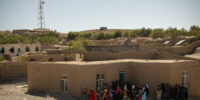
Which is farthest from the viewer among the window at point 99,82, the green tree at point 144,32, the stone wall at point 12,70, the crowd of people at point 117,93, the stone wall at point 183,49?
the green tree at point 144,32

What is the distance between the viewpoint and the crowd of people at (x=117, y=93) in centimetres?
1051

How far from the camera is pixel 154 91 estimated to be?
11.9m

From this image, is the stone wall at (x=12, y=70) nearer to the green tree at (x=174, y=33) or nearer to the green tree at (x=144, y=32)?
the green tree at (x=174, y=33)

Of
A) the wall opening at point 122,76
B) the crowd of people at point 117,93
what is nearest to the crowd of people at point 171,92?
the crowd of people at point 117,93

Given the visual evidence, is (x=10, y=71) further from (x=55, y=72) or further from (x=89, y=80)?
(x=89, y=80)

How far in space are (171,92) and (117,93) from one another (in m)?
3.00

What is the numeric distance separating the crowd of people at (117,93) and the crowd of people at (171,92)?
75 centimetres

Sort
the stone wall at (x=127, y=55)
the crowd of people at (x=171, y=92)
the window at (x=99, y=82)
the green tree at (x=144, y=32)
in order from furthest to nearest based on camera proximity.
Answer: the green tree at (x=144, y=32)
the stone wall at (x=127, y=55)
the window at (x=99, y=82)
the crowd of people at (x=171, y=92)

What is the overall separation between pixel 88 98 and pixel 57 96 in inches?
72.8

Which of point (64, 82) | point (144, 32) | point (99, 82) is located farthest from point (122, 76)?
point (144, 32)

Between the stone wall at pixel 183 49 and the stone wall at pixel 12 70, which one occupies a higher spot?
the stone wall at pixel 183 49

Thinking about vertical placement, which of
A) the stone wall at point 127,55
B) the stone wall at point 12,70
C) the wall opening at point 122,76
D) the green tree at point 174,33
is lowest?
the stone wall at point 12,70

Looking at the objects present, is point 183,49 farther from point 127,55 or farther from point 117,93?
point 117,93

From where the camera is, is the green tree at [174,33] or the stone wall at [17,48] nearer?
the stone wall at [17,48]
